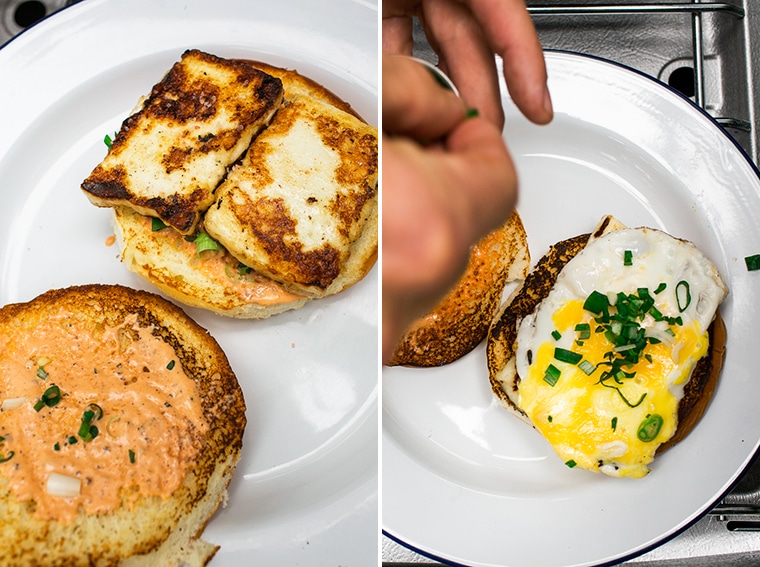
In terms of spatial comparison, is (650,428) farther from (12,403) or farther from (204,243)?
(12,403)

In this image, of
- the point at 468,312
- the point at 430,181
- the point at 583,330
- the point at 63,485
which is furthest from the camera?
the point at 468,312

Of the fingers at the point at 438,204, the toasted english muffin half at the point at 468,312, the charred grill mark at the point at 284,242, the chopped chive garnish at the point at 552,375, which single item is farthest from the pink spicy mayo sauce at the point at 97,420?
the fingers at the point at 438,204

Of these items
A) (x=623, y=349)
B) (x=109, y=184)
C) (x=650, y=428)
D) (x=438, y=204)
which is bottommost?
(x=650, y=428)

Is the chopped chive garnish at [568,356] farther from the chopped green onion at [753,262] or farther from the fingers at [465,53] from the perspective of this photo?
the fingers at [465,53]

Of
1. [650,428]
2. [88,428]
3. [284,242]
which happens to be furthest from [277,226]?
[650,428]

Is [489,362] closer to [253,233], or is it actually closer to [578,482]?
[578,482]
